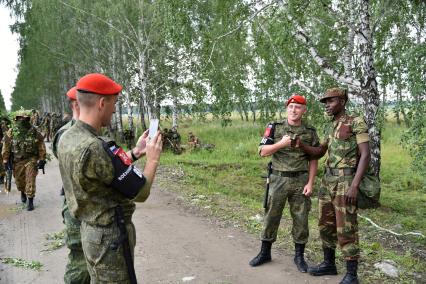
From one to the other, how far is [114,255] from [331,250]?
8.92 ft

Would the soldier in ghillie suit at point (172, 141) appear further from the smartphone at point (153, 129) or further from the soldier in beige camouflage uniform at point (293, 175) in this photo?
the smartphone at point (153, 129)

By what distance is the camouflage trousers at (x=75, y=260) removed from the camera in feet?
11.1

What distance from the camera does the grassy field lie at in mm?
5008

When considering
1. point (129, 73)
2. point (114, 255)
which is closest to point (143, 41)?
point (129, 73)

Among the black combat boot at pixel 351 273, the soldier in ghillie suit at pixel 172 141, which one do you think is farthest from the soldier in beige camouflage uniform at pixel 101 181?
the soldier in ghillie suit at pixel 172 141

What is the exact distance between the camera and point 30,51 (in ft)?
84.7

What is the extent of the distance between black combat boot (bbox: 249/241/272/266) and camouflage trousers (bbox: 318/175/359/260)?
0.71 m

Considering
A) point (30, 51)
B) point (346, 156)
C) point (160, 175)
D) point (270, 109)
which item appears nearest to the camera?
point (346, 156)

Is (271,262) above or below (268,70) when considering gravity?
below

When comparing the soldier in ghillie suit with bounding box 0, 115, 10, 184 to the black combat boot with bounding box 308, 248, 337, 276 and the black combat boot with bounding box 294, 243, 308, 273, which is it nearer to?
the black combat boot with bounding box 294, 243, 308, 273

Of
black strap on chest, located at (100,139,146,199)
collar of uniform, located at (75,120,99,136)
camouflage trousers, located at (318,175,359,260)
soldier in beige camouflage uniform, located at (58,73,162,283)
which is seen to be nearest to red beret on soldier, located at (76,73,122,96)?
soldier in beige camouflage uniform, located at (58,73,162,283)

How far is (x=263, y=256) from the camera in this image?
15.4ft

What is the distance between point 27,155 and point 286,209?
514 centimetres

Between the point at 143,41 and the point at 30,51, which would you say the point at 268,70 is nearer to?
the point at 143,41
